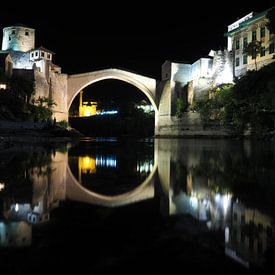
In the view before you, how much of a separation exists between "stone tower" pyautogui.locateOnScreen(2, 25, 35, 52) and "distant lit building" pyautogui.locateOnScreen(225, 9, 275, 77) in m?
25.6

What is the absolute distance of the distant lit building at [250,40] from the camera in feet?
105

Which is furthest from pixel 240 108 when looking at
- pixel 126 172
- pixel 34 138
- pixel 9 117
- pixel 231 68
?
pixel 126 172

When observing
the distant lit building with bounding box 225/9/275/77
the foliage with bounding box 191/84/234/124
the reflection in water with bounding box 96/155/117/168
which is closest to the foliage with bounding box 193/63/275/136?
the foliage with bounding box 191/84/234/124

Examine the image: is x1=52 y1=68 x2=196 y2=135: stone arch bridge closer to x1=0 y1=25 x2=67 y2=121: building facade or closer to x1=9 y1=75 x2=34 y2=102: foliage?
x1=0 y1=25 x2=67 y2=121: building facade

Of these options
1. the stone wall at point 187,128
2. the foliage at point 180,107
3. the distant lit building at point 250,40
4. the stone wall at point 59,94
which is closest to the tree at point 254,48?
the distant lit building at point 250,40

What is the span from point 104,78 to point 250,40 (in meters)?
19.8

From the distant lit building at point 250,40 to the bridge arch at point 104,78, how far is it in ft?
40.3

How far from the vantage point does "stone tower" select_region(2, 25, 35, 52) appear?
42.5 meters

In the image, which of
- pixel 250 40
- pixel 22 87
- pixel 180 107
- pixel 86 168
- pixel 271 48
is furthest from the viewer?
pixel 180 107

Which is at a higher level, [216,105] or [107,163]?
[216,105]

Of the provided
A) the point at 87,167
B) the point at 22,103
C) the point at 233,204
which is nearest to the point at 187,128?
the point at 22,103

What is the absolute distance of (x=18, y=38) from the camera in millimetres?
42562

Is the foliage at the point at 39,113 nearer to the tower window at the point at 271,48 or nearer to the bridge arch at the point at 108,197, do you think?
the tower window at the point at 271,48

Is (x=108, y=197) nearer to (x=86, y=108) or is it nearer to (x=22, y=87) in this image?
(x=22, y=87)
